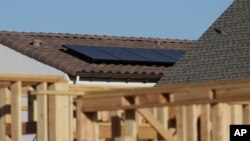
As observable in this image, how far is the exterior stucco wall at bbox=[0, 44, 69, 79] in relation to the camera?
31.9 metres

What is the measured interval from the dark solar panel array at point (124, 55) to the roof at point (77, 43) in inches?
6.3

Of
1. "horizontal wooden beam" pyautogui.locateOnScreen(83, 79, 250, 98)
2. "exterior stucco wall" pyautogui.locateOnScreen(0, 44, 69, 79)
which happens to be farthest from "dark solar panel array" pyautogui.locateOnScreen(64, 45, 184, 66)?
"horizontal wooden beam" pyautogui.locateOnScreen(83, 79, 250, 98)

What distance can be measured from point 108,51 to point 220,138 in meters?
19.3

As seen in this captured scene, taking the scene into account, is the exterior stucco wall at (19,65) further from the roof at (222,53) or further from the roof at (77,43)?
the roof at (222,53)

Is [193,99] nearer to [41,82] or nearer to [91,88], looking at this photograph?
[41,82]

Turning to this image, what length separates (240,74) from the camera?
22.6m

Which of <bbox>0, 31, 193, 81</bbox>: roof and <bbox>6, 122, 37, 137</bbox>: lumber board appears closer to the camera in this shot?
<bbox>6, 122, 37, 137</bbox>: lumber board

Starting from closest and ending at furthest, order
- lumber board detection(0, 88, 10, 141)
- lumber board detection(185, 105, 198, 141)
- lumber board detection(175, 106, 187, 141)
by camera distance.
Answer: lumber board detection(185, 105, 198, 141) < lumber board detection(175, 106, 187, 141) < lumber board detection(0, 88, 10, 141)

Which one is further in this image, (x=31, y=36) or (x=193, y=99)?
(x=31, y=36)

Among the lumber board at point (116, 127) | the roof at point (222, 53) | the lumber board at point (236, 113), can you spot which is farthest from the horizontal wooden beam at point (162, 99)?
the roof at point (222, 53)

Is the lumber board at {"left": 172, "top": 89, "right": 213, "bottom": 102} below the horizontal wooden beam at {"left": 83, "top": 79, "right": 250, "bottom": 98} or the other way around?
below

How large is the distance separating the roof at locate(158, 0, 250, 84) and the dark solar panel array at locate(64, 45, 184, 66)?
6.56 m

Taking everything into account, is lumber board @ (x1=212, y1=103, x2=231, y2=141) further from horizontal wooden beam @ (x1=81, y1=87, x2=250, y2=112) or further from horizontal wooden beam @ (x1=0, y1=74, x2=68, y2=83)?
horizontal wooden beam @ (x1=0, y1=74, x2=68, y2=83)

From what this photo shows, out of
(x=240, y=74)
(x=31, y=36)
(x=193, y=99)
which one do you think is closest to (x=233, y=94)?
(x=193, y=99)
